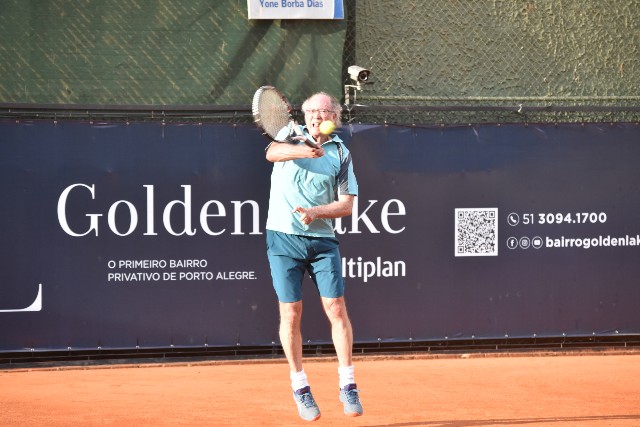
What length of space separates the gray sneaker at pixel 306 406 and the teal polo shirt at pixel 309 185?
0.87 meters

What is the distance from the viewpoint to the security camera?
859cm

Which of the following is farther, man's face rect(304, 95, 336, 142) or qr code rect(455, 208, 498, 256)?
qr code rect(455, 208, 498, 256)

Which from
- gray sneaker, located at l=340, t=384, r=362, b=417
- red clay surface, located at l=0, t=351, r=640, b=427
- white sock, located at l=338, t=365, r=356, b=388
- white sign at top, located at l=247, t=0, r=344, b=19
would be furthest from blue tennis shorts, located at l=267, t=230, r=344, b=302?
white sign at top, located at l=247, t=0, r=344, b=19

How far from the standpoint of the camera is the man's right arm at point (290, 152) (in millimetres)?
5402

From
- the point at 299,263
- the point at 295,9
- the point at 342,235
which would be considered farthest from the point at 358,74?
the point at 299,263

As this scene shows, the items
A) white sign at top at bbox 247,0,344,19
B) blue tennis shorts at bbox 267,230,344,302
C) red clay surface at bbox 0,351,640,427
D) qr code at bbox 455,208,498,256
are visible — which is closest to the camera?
blue tennis shorts at bbox 267,230,344,302

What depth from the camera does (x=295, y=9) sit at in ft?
28.8

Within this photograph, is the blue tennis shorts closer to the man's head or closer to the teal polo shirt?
the teal polo shirt

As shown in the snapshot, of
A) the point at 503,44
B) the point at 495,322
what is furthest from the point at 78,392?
the point at 503,44

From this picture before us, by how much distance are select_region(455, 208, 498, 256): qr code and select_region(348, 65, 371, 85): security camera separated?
1333mm

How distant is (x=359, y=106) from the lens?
8438mm

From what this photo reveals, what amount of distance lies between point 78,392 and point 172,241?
1.46 meters

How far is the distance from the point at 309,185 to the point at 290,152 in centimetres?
31

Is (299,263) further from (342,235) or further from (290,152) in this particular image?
(342,235)
